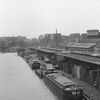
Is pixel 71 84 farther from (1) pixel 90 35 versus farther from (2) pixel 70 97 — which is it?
(1) pixel 90 35

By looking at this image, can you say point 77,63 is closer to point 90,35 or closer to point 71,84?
point 71,84

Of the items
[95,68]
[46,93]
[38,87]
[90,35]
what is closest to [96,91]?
[95,68]


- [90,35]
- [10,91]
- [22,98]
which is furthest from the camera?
[90,35]

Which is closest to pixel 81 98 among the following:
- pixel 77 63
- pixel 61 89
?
pixel 61 89

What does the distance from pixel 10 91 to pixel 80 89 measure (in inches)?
545

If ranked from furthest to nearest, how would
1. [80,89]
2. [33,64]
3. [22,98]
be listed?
1. [33,64]
2. [22,98]
3. [80,89]

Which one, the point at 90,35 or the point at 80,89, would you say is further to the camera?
the point at 90,35

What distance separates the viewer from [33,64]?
61969mm

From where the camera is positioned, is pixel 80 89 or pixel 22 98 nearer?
pixel 80 89

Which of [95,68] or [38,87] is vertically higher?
[95,68]

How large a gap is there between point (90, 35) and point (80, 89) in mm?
99404

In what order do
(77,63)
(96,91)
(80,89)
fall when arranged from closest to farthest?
(80,89) < (96,91) < (77,63)

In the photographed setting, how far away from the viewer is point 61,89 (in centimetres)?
2517

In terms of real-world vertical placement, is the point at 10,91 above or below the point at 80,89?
below
